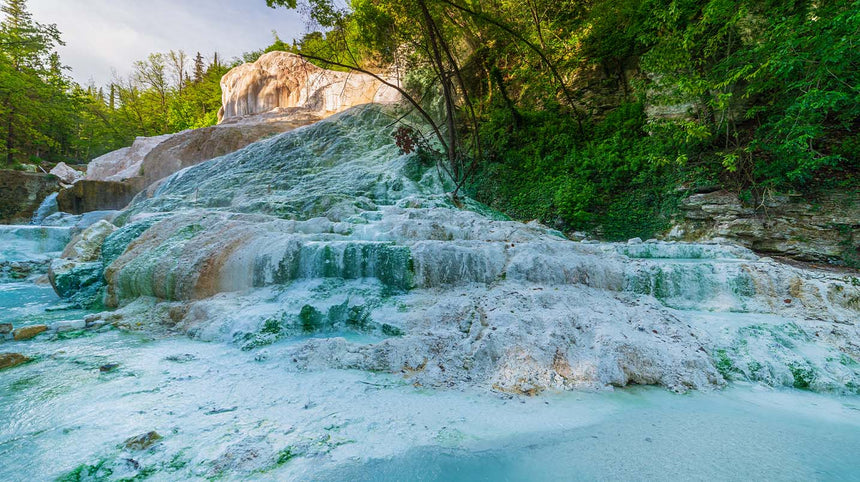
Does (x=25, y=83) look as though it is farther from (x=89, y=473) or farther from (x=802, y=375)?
(x=802, y=375)

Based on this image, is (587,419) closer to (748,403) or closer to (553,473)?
(553,473)

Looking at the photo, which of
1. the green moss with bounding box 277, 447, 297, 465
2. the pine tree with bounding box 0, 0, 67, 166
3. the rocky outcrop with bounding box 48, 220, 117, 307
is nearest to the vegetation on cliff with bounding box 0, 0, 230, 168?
the pine tree with bounding box 0, 0, 67, 166

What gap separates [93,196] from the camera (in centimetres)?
1403

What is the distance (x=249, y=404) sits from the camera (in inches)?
83.7

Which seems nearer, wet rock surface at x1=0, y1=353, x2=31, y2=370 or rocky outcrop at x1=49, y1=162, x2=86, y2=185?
wet rock surface at x1=0, y1=353, x2=31, y2=370

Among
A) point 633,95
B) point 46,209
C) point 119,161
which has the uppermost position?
point 119,161

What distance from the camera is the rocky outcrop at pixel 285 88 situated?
731 inches

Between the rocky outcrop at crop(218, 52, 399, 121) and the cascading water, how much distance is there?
15.2 m

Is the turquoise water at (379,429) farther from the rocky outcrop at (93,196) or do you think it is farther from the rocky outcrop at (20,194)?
the rocky outcrop at (20,194)

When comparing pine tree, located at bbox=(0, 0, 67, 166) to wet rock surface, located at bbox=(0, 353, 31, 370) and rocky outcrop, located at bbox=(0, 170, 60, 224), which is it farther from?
wet rock surface, located at bbox=(0, 353, 31, 370)

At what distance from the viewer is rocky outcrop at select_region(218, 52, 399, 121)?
1856 cm

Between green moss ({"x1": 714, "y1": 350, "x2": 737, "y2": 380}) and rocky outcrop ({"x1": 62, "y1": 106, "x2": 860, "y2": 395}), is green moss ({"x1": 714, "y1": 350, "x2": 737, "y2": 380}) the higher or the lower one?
the lower one

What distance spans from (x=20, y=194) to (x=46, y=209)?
3.78 feet

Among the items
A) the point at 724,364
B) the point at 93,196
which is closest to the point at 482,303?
the point at 724,364
